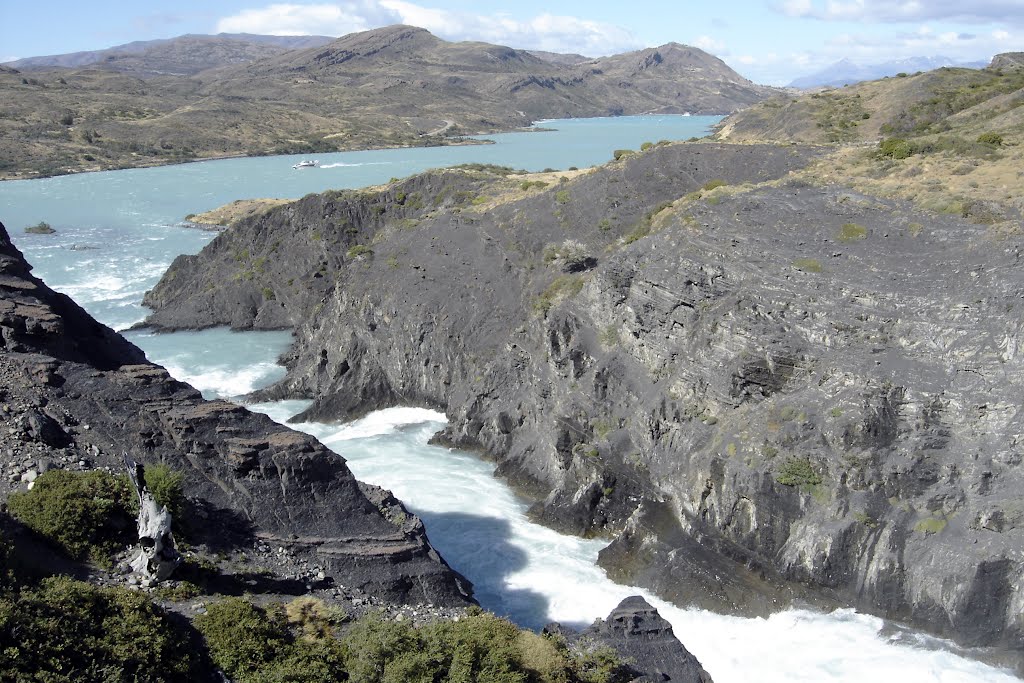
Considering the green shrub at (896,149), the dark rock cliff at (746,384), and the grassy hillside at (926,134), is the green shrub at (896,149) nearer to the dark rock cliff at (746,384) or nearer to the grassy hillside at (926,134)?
the grassy hillside at (926,134)

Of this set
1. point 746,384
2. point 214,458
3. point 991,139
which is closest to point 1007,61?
point 991,139

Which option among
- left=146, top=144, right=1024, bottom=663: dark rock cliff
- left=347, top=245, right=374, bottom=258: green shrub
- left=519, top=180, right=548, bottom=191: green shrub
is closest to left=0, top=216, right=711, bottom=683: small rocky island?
left=146, top=144, right=1024, bottom=663: dark rock cliff

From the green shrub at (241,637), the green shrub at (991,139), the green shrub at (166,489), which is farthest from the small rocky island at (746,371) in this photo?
the green shrub at (166,489)

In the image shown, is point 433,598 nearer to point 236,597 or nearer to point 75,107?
point 236,597

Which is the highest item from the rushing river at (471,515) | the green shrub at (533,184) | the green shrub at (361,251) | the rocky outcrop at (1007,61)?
the rocky outcrop at (1007,61)

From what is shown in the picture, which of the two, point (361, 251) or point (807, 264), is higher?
point (807, 264)

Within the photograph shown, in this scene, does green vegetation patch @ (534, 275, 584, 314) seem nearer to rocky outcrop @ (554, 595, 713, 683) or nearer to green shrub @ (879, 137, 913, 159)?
green shrub @ (879, 137, 913, 159)

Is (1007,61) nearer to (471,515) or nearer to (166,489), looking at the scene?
(471,515)
